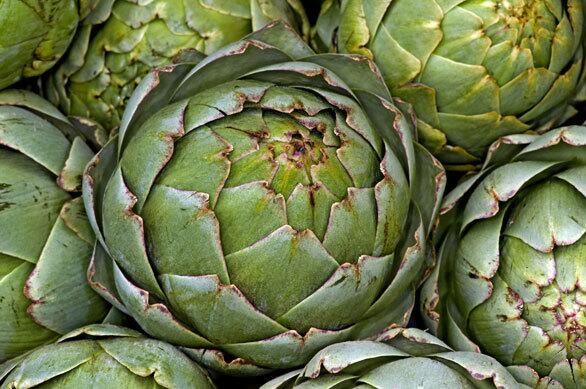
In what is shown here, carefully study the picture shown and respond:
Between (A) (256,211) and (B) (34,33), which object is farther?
(B) (34,33)

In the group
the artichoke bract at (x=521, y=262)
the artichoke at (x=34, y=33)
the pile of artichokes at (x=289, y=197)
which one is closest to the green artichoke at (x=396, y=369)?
the pile of artichokes at (x=289, y=197)

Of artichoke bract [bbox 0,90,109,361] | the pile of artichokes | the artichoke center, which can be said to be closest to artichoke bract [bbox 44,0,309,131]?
the pile of artichokes

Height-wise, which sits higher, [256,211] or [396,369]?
[256,211]

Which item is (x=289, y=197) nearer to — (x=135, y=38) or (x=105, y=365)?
(x=105, y=365)

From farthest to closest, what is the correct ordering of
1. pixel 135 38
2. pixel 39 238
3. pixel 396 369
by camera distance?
pixel 135 38 < pixel 39 238 < pixel 396 369

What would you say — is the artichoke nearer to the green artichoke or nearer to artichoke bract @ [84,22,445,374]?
artichoke bract @ [84,22,445,374]

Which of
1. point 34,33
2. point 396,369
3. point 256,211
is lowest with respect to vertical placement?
point 396,369

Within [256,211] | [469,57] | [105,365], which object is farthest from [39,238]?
[469,57]

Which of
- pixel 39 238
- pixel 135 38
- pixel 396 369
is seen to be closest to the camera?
pixel 396 369
